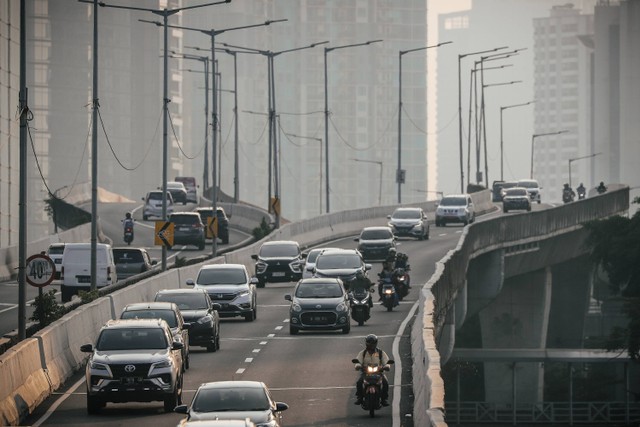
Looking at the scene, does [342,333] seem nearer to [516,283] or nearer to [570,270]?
[516,283]

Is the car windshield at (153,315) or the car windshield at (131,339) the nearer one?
the car windshield at (131,339)

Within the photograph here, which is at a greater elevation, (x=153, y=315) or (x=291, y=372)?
(x=153, y=315)

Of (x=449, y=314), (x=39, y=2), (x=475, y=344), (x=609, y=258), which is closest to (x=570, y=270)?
(x=475, y=344)

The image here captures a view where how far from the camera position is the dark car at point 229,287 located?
43406 mm

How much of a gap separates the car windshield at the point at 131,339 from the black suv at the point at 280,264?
29.8m

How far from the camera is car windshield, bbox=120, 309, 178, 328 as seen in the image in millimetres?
30688

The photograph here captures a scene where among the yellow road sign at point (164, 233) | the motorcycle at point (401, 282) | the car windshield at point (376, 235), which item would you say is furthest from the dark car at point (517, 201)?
the motorcycle at point (401, 282)

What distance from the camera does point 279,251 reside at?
5731 centimetres

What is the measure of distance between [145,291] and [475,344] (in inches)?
2820

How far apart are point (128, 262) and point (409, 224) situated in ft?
79.5

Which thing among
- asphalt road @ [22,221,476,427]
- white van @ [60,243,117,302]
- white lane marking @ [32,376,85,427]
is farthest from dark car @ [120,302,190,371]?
white van @ [60,243,117,302]

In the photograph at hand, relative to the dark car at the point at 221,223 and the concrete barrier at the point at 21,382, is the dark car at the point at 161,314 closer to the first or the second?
the concrete barrier at the point at 21,382

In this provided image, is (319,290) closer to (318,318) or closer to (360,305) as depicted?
(318,318)

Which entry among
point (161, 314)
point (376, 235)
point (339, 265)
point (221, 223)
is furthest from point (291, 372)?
point (221, 223)
